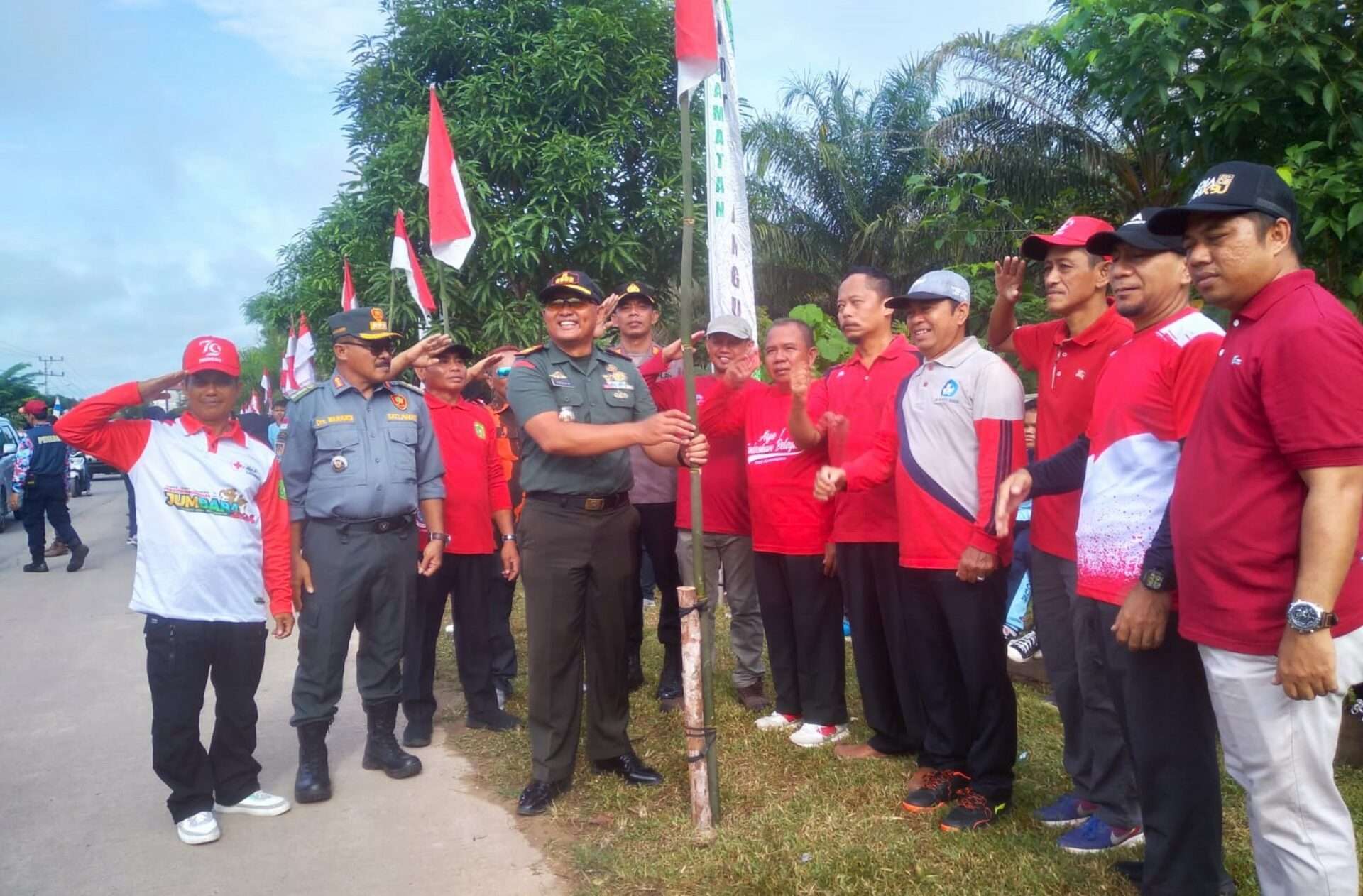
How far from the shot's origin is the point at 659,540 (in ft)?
19.8

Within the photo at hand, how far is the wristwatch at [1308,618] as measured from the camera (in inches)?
86.2

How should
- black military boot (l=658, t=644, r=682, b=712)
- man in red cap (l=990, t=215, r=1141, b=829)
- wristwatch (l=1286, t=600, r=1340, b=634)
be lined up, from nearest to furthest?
1. wristwatch (l=1286, t=600, r=1340, b=634)
2. man in red cap (l=990, t=215, r=1141, b=829)
3. black military boot (l=658, t=644, r=682, b=712)

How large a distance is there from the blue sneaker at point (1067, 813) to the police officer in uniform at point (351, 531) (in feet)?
9.28

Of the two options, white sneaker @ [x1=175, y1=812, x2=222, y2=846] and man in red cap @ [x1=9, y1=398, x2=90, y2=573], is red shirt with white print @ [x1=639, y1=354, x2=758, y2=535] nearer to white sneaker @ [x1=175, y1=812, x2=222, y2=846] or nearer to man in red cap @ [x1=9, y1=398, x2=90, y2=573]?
white sneaker @ [x1=175, y1=812, x2=222, y2=846]

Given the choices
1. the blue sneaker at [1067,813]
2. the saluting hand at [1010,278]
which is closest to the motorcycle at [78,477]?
the saluting hand at [1010,278]

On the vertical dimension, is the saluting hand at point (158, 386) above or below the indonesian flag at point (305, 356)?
below

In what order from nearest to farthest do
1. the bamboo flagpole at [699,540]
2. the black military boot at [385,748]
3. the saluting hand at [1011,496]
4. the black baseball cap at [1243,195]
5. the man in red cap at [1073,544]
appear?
the black baseball cap at [1243,195] → the saluting hand at [1011,496] → the man in red cap at [1073,544] → the bamboo flagpole at [699,540] → the black military boot at [385,748]

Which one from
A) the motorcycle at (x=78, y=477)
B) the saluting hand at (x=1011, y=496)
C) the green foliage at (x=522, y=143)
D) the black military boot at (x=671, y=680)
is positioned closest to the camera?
the saluting hand at (x=1011, y=496)

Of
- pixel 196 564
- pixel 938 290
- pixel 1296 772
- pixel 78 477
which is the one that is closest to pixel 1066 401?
pixel 938 290

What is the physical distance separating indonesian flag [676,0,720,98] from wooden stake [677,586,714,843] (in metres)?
2.05

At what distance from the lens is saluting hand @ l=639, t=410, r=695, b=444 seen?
12.6 ft

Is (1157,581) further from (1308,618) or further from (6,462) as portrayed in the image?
(6,462)

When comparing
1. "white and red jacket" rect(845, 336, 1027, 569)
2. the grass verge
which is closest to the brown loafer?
the grass verge

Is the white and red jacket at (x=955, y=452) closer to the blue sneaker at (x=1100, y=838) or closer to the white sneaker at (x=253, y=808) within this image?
the blue sneaker at (x=1100, y=838)
